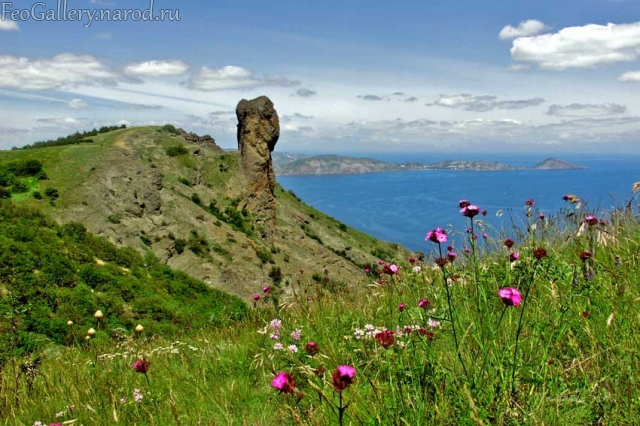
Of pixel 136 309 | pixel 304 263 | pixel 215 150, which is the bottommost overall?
pixel 304 263

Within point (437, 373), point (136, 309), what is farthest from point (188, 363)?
point (136, 309)

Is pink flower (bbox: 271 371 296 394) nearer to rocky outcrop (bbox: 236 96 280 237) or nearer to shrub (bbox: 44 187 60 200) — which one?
shrub (bbox: 44 187 60 200)

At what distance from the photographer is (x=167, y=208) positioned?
41.5m

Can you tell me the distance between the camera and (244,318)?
6.67m

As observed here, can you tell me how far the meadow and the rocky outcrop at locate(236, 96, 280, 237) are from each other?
55369 millimetres

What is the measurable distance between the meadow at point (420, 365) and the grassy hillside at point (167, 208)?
54.9 feet

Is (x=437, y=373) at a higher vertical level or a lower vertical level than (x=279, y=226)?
higher

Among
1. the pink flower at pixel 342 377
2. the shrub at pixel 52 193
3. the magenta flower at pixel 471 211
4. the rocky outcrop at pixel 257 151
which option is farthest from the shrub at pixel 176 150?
the pink flower at pixel 342 377

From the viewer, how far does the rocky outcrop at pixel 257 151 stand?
61156mm

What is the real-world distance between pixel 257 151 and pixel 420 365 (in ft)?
199

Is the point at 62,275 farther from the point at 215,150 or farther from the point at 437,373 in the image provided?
the point at 215,150

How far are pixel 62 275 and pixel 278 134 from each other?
45.8 metres

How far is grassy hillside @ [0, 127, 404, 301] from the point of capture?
33.1 meters

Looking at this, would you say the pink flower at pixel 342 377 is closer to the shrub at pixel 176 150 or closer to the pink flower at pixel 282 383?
the pink flower at pixel 282 383
